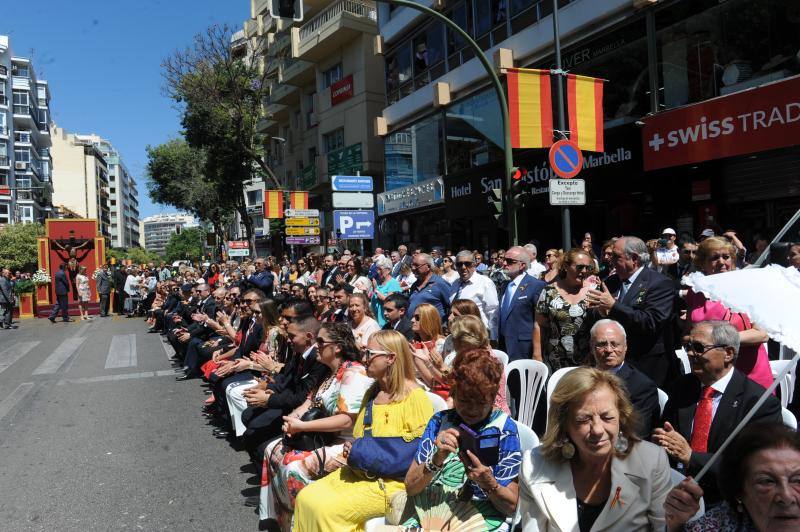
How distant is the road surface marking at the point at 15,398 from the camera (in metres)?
7.91

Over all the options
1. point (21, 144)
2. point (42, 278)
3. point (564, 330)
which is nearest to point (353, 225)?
point (564, 330)

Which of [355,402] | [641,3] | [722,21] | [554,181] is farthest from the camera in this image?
[641,3]

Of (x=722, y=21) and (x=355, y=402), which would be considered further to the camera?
(x=722, y=21)

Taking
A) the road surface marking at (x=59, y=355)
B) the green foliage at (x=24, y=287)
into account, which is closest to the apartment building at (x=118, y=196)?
the green foliage at (x=24, y=287)

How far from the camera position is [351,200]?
15.8m

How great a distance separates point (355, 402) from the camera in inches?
157

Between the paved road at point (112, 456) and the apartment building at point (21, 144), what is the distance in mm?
66645

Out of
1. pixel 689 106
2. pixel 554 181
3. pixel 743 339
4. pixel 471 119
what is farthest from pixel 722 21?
pixel 743 339

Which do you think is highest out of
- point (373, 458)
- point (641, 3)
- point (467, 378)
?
point (641, 3)

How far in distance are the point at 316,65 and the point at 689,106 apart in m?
22.4

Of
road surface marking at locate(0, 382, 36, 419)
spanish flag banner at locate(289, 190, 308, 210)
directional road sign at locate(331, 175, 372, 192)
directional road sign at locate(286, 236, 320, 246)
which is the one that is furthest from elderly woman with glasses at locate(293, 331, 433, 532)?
spanish flag banner at locate(289, 190, 308, 210)

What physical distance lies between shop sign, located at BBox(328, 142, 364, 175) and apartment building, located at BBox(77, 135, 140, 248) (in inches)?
4438

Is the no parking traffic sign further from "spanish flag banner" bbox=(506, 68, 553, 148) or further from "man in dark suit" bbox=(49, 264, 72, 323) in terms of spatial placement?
"man in dark suit" bbox=(49, 264, 72, 323)

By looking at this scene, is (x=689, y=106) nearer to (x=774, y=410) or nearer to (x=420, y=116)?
(x=774, y=410)
